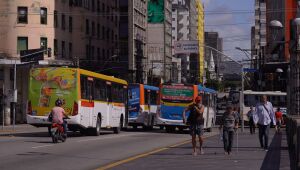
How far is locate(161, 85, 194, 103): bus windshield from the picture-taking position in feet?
133

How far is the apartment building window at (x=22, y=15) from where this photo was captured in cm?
6488

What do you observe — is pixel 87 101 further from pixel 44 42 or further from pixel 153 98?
pixel 44 42

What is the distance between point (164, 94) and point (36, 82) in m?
11.9

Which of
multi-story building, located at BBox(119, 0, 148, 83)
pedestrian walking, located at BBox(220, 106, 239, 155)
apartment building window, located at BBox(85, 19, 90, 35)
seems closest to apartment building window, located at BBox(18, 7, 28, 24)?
apartment building window, located at BBox(85, 19, 90, 35)

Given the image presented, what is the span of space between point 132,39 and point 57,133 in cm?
7345

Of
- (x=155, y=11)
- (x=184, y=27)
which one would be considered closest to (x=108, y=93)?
(x=155, y=11)

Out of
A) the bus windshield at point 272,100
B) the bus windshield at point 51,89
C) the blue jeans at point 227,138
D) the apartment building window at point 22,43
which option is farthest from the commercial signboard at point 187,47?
the blue jeans at point 227,138

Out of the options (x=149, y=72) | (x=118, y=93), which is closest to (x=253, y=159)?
(x=118, y=93)

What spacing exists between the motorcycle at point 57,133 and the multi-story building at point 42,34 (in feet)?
108

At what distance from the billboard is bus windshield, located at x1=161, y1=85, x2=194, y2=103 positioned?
1852 inches

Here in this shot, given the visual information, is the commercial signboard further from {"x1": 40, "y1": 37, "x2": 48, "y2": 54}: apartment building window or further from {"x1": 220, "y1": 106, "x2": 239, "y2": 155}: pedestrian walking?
{"x1": 220, "y1": 106, "x2": 239, "y2": 155}: pedestrian walking

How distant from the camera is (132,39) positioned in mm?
98812

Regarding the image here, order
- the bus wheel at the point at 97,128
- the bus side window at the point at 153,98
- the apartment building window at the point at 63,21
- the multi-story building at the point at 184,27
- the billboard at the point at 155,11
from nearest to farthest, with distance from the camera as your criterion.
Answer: the bus wheel at the point at 97,128 → the bus side window at the point at 153,98 → the apartment building window at the point at 63,21 → the billboard at the point at 155,11 → the multi-story building at the point at 184,27

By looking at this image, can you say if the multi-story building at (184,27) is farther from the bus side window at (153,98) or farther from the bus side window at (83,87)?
the bus side window at (83,87)
